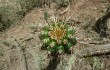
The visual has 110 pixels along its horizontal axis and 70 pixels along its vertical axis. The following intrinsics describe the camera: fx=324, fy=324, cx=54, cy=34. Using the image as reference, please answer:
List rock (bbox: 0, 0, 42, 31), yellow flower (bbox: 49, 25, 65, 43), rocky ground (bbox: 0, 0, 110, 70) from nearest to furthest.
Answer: yellow flower (bbox: 49, 25, 65, 43) → rocky ground (bbox: 0, 0, 110, 70) → rock (bbox: 0, 0, 42, 31)

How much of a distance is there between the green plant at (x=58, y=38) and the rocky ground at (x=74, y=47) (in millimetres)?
523

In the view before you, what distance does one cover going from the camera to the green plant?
607 cm

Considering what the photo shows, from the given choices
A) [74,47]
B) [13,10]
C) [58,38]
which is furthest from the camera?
[13,10]

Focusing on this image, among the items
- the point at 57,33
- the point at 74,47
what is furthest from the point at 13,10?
the point at 57,33

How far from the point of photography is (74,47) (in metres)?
7.43

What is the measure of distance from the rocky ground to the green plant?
0.52 m

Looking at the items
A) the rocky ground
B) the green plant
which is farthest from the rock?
the green plant

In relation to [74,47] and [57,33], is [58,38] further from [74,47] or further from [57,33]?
[74,47]

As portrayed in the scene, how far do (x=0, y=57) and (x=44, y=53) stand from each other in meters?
1.12

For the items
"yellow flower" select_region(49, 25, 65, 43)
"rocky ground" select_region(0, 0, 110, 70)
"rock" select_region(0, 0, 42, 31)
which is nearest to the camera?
"yellow flower" select_region(49, 25, 65, 43)

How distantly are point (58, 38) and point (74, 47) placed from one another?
1.45 meters

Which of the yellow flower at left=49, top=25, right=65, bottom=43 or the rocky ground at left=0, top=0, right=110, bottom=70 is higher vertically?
the yellow flower at left=49, top=25, right=65, bottom=43

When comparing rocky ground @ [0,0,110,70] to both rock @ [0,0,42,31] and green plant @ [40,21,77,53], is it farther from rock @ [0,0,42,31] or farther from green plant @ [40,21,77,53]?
green plant @ [40,21,77,53]

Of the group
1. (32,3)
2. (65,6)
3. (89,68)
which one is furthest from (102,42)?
(32,3)
